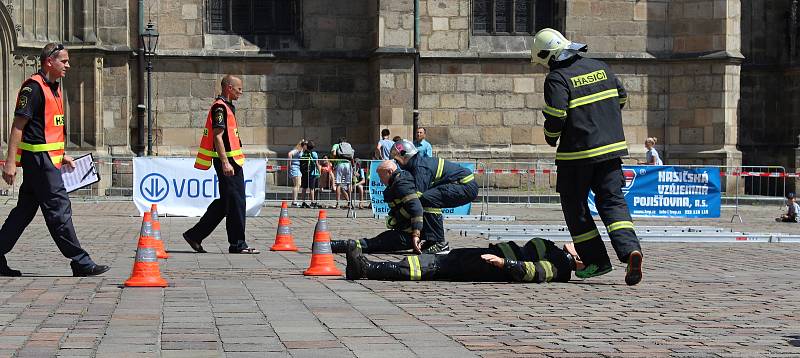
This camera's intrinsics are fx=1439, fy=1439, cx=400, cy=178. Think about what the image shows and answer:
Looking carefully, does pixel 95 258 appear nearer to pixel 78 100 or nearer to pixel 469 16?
pixel 78 100

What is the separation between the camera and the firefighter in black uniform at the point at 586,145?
1050 centimetres

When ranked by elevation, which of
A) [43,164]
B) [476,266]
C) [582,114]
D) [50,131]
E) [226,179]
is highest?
[582,114]

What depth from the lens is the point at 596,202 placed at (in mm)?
10609

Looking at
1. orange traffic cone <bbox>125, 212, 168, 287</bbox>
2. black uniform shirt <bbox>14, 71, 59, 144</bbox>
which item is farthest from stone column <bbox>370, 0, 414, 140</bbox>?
orange traffic cone <bbox>125, 212, 168, 287</bbox>

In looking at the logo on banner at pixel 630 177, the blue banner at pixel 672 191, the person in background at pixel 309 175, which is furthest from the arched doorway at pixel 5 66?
the logo on banner at pixel 630 177

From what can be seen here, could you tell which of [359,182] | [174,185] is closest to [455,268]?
[174,185]

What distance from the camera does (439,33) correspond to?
29.3 m

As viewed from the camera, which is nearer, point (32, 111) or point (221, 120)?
point (32, 111)

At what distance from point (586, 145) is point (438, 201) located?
9.94 ft

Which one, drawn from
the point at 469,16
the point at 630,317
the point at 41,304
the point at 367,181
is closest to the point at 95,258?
the point at 41,304

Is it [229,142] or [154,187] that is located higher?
[229,142]

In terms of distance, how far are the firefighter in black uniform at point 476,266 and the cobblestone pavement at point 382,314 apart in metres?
0.13

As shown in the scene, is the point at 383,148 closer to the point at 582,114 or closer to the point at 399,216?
the point at 399,216

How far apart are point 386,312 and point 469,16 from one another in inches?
847
